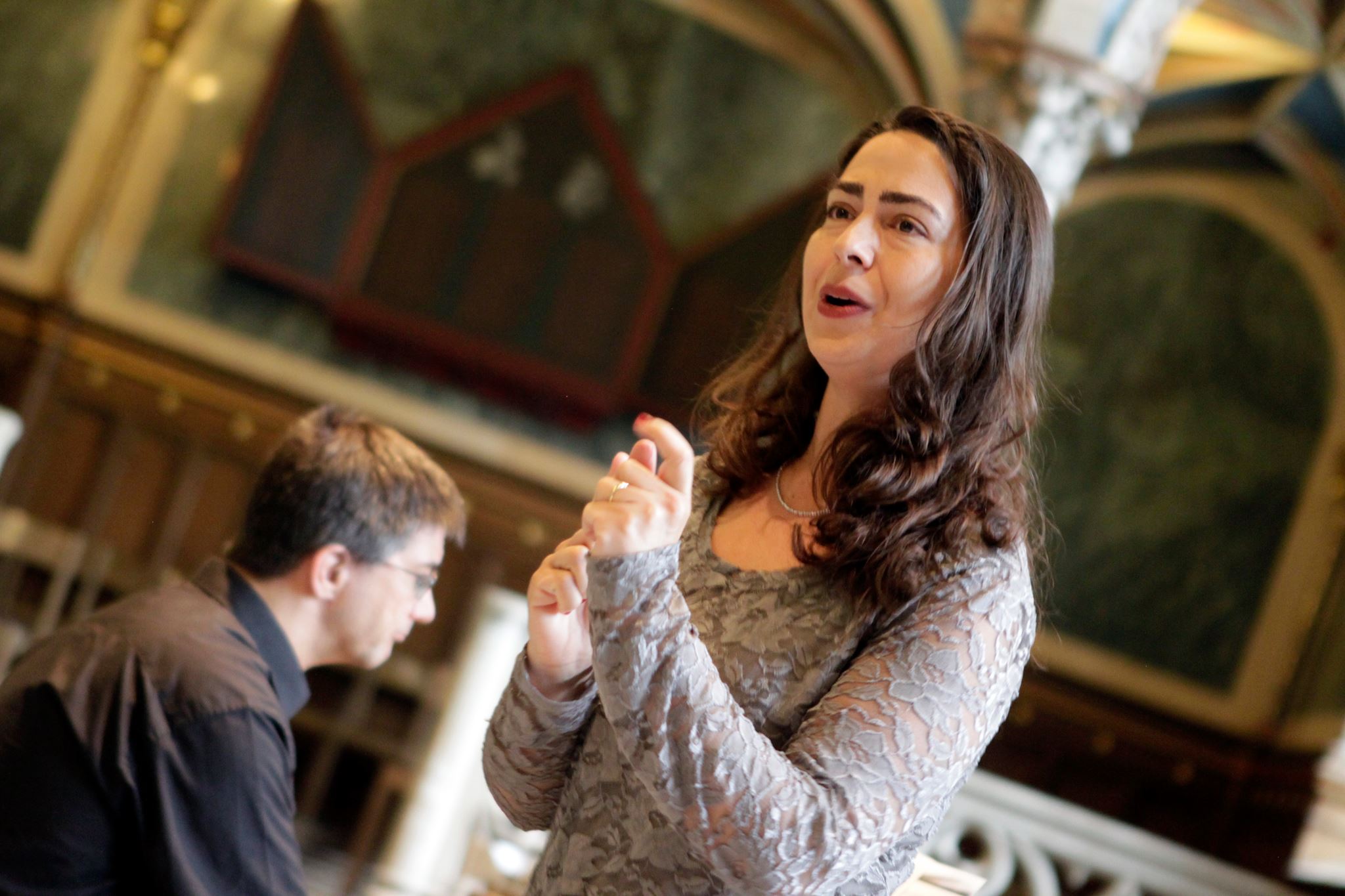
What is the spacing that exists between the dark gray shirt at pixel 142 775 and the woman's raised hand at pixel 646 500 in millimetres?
916

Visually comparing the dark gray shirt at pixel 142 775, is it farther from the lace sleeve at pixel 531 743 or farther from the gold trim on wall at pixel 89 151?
the gold trim on wall at pixel 89 151

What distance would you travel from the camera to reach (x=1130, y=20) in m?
4.37

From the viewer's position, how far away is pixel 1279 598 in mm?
6215

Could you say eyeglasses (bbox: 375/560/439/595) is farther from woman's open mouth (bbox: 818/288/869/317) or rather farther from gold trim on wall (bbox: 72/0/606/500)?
gold trim on wall (bbox: 72/0/606/500)

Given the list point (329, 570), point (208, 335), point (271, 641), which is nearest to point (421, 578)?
point (329, 570)

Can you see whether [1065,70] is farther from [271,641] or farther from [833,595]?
[833,595]

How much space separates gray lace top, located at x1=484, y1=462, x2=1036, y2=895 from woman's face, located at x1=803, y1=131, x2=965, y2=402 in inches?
7.9

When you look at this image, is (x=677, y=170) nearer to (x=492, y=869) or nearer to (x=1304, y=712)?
(x=1304, y=712)

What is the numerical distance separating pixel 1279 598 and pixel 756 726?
18.4ft

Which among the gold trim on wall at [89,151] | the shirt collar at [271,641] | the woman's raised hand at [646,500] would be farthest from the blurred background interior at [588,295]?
the woman's raised hand at [646,500]

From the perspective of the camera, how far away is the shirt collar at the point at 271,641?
2.09m

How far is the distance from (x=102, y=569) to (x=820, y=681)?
201 inches

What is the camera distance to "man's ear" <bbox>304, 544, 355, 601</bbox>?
2.16 meters

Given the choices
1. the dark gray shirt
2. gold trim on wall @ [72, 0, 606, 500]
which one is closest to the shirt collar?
the dark gray shirt
